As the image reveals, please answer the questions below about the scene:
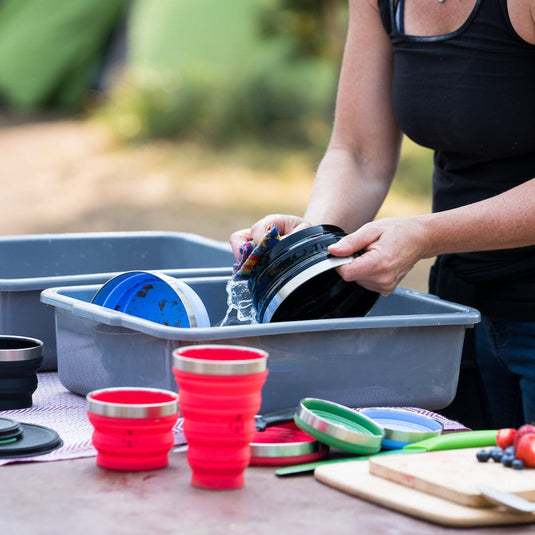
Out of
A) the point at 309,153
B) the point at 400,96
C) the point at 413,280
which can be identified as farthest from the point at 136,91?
the point at 400,96

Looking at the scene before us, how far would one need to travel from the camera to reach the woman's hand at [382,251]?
1302 mm

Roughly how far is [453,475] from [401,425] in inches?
8.9

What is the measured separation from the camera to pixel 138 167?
8.48 metres

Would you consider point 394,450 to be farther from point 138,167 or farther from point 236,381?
point 138,167

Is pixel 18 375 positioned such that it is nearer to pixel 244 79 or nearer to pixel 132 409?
pixel 132 409

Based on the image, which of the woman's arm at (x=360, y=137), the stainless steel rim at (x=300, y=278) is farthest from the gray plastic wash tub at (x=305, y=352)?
the woman's arm at (x=360, y=137)

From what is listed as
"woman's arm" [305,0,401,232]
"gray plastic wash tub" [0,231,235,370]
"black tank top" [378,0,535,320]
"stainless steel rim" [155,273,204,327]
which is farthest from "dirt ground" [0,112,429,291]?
"stainless steel rim" [155,273,204,327]

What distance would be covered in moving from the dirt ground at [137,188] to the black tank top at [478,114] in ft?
14.6

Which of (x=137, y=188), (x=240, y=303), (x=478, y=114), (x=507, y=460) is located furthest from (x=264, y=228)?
(x=137, y=188)

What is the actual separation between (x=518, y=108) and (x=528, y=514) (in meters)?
0.73

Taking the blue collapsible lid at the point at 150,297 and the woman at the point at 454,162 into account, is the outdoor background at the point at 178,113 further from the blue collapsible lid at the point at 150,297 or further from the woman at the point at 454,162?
the blue collapsible lid at the point at 150,297

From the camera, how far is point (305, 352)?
1263 mm

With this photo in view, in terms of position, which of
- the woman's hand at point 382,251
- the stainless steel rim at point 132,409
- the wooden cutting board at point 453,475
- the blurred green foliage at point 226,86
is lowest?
the wooden cutting board at point 453,475

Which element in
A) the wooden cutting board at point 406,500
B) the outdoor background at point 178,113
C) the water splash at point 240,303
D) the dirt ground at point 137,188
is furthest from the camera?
the outdoor background at point 178,113
